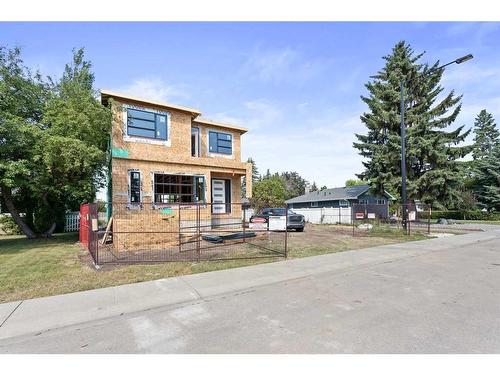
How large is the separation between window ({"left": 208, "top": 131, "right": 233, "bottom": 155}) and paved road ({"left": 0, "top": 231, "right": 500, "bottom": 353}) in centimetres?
1131

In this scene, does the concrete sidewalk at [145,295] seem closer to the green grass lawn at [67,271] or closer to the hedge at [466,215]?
the green grass lawn at [67,271]

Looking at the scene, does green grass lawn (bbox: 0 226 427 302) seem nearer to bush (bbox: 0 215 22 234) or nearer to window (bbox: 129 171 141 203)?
window (bbox: 129 171 141 203)

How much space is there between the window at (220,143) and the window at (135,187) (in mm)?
5235

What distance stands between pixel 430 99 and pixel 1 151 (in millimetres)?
33348

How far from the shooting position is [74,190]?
13.5 meters

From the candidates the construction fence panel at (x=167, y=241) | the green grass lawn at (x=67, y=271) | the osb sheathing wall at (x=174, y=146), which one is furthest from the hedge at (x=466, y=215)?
the green grass lawn at (x=67, y=271)

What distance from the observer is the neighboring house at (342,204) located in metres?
26.4

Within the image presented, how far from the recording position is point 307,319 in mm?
4387

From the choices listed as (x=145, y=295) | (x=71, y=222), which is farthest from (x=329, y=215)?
(x=145, y=295)

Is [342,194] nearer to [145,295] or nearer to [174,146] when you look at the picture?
[174,146]

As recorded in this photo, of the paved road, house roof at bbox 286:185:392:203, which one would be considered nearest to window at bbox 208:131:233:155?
the paved road

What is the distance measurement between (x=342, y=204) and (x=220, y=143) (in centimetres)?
2141

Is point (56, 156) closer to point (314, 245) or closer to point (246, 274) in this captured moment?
point (246, 274)

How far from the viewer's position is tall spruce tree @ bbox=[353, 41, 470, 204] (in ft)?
84.4
